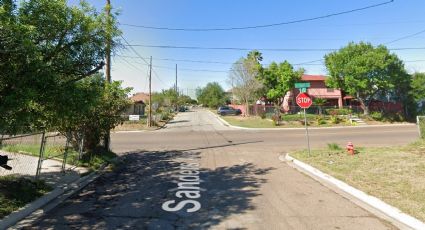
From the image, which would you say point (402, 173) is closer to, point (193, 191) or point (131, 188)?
point (193, 191)

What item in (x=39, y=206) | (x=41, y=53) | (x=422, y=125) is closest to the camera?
(x=41, y=53)

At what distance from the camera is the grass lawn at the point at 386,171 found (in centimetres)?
702

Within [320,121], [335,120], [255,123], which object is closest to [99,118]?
[255,123]

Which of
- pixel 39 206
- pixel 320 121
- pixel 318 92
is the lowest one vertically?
pixel 39 206

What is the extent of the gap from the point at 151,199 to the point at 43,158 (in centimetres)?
439

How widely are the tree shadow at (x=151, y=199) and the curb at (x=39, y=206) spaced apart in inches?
8.1

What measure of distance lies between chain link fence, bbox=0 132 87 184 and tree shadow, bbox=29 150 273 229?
1171mm

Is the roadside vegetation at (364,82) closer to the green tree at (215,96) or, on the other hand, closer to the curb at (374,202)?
the curb at (374,202)

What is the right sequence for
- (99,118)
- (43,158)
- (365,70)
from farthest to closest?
(365,70)
(99,118)
(43,158)

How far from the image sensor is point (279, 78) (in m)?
39.5

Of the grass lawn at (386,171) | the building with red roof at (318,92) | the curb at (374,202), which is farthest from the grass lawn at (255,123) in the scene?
the curb at (374,202)

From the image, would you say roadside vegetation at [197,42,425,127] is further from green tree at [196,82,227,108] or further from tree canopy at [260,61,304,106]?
green tree at [196,82,227,108]

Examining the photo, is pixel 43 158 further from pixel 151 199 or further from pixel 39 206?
pixel 151 199

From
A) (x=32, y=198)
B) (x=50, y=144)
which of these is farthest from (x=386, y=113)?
(x=32, y=198)
